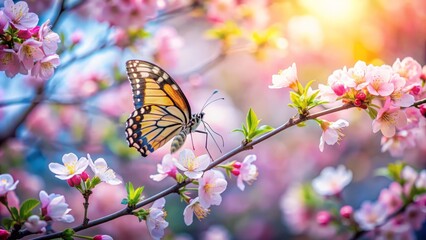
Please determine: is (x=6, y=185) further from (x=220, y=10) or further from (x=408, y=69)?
(x=220, y=10)

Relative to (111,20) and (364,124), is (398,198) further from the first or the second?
(364,124)

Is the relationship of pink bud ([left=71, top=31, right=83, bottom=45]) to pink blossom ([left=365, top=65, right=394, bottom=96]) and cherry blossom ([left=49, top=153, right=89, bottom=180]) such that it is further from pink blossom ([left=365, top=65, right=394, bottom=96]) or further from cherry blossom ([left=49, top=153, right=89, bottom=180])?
pink blossom ([left=365, top=65, right=394, bottom=96])

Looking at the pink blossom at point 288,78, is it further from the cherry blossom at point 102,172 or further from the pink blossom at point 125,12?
the pink blossom at point 125,12

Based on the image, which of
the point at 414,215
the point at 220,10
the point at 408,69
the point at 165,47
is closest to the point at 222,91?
the point at 165,47

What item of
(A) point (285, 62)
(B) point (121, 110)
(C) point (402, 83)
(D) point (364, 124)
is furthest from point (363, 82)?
(A) point (285, 62)

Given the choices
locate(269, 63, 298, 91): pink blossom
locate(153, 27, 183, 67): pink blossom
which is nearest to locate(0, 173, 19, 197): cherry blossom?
locate(269, 63, 298, 91): pink blossom
